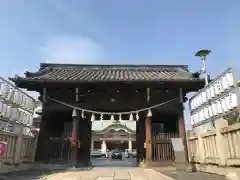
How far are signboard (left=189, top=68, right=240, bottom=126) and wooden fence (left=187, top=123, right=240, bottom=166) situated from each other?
0.70 metres

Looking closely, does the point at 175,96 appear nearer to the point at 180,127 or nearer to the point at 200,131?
the point at 180,127

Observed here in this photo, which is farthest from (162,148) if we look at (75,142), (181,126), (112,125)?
(112,125)

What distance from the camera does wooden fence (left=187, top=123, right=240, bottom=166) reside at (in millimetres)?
6633

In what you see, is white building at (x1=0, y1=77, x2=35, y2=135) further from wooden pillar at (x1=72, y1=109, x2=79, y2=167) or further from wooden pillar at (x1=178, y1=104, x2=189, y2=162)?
wooden pillar at (x1=178, y1=104, x2=189, y2=162)

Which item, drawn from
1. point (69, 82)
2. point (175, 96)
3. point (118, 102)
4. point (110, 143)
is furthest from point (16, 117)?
point (110, 143)

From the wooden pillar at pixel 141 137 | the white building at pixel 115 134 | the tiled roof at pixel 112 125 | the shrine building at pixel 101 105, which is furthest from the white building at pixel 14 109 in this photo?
the white building at pixel 115 134

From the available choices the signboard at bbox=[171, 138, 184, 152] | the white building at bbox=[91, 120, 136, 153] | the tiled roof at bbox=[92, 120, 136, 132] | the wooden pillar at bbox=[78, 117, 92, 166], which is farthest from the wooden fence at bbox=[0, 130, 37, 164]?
the white building at bbox=[91, 120, 136, 153]

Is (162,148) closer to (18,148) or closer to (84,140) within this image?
(84,140)

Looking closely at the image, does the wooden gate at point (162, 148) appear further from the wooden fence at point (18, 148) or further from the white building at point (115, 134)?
the white building at point (115, 134)

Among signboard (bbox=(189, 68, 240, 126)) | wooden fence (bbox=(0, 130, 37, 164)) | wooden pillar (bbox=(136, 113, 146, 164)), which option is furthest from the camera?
wooden pillar (bbox=(136, 113, 146, 164))

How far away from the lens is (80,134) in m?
13.6

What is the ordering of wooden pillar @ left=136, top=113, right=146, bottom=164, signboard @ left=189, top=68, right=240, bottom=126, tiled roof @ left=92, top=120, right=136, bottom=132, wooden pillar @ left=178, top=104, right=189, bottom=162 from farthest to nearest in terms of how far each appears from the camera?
tiled roof @ left=92, top=120, right=136, bottom=132
wooden pillar @ left=136, top=113, right=146, bottom=164
wooden pillar @ left=178, top=104, right=189, bottom=162
signboard @ left=189, top=68, right=240, bottom=126

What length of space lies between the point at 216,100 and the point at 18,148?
878 cm

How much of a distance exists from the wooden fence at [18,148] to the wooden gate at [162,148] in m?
6.71
